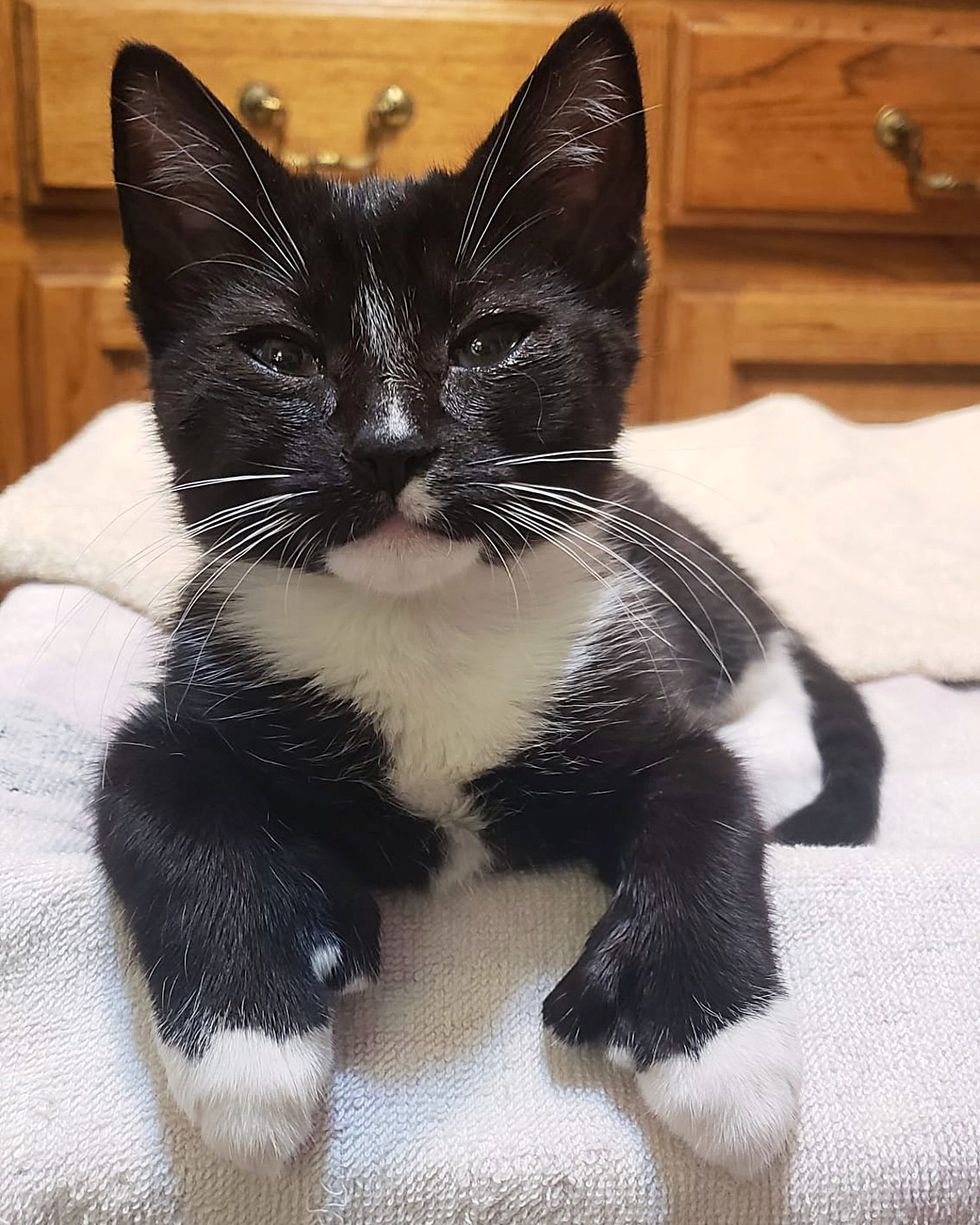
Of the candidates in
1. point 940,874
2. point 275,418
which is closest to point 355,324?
point 275,418

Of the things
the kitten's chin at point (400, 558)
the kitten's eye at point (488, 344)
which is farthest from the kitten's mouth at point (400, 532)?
the kitten's eye at point (488, 344)

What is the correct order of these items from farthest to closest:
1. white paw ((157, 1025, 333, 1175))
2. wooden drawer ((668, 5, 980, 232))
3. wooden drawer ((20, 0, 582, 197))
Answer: wooden drawer ((668, 5, 980, 232))
wooden drawer ((20, 0, 582, 197))
white paw ((157, 1025, 333, 1175))

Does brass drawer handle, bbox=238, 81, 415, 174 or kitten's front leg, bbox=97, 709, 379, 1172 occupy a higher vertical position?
brass drawer handle, bbox=238, 81, 415, 174

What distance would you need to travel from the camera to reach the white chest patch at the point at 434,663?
729mm

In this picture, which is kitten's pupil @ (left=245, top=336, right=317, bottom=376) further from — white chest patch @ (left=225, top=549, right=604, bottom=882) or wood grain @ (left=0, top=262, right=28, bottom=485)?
wood grain @ (left=0, top=262, right=28, bottom=485)

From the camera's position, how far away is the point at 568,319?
0.74m

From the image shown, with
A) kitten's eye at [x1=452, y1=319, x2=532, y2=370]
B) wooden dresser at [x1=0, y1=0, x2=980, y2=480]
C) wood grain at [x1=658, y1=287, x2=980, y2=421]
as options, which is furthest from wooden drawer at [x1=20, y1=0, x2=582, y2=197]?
kitten's eye at [x1=452, y1=319, x2=532, y2=370]

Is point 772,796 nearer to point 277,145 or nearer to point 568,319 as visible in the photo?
point 568,319

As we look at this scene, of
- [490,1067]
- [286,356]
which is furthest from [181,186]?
[490,1067]

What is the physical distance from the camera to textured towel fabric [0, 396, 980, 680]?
1155 mm

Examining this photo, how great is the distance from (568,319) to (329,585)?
0.79 ft

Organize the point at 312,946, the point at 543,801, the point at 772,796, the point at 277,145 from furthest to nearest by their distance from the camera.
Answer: the point at 277,145 → the point at 772,796 → the point at 543,801 → the point at 312,946

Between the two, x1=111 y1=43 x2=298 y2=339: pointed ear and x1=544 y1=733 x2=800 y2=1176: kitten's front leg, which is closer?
x1=544 y1=733 x2=800 y2=1176: kitten's front leg

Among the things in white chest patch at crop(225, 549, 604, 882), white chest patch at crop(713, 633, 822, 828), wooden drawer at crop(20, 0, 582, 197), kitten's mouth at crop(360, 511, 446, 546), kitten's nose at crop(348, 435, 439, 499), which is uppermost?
wooden drawer at crop(20, 0, 582, 197)
